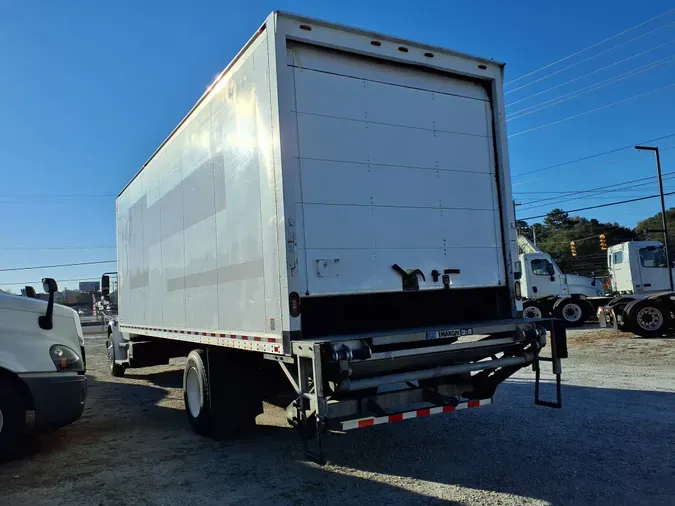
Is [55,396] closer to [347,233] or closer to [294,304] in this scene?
[294,304]

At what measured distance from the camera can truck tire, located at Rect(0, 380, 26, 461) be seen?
536 cm

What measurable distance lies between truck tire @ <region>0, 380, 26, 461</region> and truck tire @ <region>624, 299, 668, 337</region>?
15408 millimetres

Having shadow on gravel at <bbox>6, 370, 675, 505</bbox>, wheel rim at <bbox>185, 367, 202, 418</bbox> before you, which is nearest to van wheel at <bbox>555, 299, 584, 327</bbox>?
shadow on gravel at <bbox>6, 370, 675, 505</bbox>

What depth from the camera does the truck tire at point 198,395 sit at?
5.97 m

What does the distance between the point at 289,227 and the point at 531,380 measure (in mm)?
6530

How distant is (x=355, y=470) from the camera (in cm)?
489

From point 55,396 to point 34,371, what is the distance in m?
0.34

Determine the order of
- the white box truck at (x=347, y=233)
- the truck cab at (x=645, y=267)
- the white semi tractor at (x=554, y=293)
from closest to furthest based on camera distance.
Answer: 1. the white box truck at (x=347, y=233)
2. the truck cab at (x=645, y=267)
3. the white semi tractor at (x=554, y=293)

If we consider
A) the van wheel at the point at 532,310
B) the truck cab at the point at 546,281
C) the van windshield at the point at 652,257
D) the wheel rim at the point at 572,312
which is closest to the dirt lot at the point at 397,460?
the van windshield at the point at 652,257

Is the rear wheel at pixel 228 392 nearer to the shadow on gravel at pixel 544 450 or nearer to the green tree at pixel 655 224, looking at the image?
the shadow on gravel at pixel 544 450

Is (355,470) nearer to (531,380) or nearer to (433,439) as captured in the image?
(433,439)

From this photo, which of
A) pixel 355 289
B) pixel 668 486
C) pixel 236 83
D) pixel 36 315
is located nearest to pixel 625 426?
pixel 668 486

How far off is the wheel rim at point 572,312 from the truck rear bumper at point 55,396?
1988 cm

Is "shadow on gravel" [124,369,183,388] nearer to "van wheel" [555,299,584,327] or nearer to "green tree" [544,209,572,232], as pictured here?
"van wheel" [555,299,584,327]
